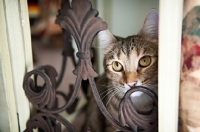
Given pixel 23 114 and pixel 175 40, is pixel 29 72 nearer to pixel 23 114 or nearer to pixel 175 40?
pixel 23 114

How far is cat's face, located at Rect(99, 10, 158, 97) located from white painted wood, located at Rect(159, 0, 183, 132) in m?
0.11

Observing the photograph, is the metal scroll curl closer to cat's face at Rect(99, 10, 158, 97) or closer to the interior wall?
cat's face at Rect(99, 10, 158, 97)

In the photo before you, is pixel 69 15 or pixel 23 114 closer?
pixel 69 15

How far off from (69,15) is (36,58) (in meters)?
1.59

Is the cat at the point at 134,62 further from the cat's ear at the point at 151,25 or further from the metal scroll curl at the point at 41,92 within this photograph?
the metal scroll curl at the point at 41,92

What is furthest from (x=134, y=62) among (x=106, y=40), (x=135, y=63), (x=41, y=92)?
(x=41, y=92)

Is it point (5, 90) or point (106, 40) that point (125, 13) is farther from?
point (5, 90)

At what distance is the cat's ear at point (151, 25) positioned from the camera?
1.98 feet

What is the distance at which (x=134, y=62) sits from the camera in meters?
0.64

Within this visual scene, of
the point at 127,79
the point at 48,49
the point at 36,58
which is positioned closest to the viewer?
the point at 127,79

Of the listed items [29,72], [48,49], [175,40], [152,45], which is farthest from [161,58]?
[48,49]

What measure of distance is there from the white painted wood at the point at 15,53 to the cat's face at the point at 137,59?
0.70 feet

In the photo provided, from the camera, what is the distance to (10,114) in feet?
2.26

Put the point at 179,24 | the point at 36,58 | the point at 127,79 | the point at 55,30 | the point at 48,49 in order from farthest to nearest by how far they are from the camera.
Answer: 1. the point at 55,30
2. the point at 48,49
3. the point at 36,58
4. the point at 127,79
5. the point at 179,24
